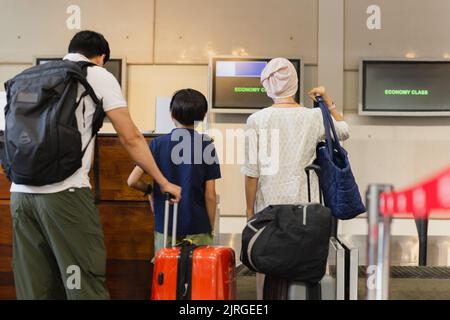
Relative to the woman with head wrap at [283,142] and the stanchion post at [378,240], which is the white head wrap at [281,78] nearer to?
the woman with head wrap at [283,142]

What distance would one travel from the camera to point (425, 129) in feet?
16.2

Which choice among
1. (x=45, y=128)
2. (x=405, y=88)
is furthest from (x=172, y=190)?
(x=405, y=88)

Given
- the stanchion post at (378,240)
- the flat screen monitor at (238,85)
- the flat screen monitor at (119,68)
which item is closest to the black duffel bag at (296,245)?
the stanchion post at (378,240)

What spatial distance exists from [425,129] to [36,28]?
4068 mm

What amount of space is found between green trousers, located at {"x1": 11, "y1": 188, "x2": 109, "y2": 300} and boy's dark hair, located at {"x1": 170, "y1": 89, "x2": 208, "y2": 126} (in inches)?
23.7

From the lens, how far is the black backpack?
1.80 meters

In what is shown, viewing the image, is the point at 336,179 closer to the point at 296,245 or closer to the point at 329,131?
the point at 329,131

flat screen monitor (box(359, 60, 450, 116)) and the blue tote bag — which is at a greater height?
flat screen monitor (box(359, 60, 450, 116))

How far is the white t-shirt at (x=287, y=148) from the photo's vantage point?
2.30 m

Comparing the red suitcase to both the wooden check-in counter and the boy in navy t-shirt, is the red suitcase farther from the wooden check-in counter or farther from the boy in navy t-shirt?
the wooden check-in counter

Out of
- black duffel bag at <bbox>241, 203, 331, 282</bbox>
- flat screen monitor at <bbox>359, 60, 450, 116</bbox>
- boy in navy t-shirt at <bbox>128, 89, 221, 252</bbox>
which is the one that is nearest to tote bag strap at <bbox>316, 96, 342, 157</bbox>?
black duffel bag at <bbox>241, 203, 331, 282</bbox>

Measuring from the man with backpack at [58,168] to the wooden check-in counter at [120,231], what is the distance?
0.71m

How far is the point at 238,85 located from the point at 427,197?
146 inches

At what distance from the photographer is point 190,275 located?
1.94 metres
